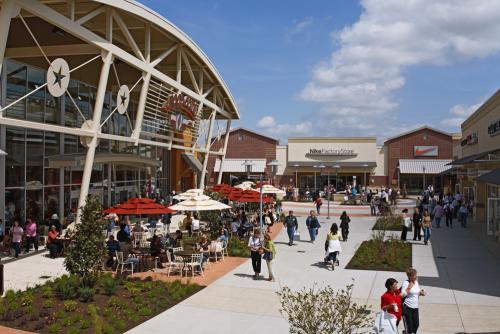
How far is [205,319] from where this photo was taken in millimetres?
9875

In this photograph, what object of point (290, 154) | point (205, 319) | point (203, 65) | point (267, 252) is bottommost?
point (205, 319)

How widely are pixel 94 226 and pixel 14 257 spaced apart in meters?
5.90

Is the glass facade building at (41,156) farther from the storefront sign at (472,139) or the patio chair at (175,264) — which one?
the storefront sign at (472,139)

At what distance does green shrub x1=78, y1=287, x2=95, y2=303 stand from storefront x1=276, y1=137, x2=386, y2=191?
147ft

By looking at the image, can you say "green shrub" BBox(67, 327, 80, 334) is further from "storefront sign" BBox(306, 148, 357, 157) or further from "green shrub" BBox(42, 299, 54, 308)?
"storefront sign" BBox(306, 148, 357, 157)

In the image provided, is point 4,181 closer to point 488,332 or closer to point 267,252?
point 267,252

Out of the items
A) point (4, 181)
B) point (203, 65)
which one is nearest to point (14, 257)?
point (4, 181)

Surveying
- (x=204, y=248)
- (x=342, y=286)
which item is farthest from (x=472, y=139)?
(x=204, y=248)

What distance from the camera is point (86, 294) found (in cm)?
1071

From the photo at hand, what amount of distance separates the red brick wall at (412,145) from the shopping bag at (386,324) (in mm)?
48776

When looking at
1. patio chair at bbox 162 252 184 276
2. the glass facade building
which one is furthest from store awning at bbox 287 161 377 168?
patio chair at bbox 162 252 184 276

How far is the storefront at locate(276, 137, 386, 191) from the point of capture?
5481cm

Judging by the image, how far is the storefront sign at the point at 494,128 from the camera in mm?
22828

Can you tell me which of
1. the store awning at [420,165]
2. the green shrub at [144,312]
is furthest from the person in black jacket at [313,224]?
the store awning at [420,165]
